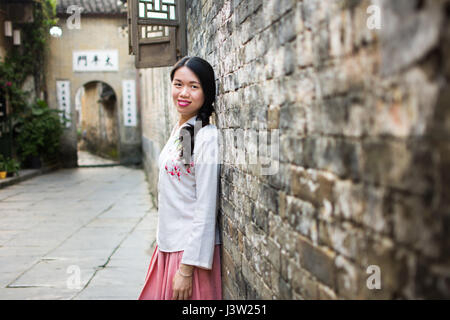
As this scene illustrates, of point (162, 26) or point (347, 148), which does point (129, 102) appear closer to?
point (162, 26)

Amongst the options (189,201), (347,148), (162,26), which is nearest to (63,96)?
(162,26)

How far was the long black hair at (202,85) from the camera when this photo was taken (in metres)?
2.25

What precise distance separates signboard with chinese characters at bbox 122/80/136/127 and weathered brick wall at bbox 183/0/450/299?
1386 centimetres

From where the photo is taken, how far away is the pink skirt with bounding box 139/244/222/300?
2.24 meters

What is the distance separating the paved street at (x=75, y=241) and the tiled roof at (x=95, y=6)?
24.0 feet

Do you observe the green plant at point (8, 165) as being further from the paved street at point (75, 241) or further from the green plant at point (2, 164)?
the paved street at point (75, 241)

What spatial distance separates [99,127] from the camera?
2100cm

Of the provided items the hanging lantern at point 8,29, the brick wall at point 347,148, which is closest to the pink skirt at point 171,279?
the brick wall at point 347,148

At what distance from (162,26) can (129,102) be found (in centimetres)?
1141

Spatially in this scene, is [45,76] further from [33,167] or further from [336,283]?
[336,283]

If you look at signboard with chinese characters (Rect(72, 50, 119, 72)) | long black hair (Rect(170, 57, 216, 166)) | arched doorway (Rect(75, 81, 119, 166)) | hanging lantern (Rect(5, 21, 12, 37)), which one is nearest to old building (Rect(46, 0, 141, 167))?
signboard with chinese characters (Rect(72, 50, 119, 72))

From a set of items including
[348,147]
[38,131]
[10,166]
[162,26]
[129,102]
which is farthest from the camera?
[129,102]
